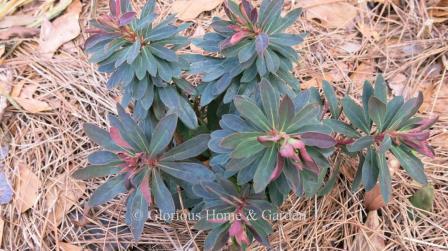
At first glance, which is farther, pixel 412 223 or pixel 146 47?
pixel 412 223

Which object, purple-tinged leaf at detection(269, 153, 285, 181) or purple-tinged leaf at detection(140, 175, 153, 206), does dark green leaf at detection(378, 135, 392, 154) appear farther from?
purple-tinged leaf at detection(140, 175, 153, 206)

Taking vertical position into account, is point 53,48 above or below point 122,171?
above

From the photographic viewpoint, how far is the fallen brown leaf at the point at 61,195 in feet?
6.19

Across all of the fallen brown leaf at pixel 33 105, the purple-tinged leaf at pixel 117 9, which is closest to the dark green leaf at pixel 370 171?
the purple-tinged leaf at pixel 117 9

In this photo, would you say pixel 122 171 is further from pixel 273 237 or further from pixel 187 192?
pixel 273 237

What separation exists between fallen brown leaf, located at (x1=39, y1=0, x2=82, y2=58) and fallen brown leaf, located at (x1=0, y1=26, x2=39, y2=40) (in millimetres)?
51

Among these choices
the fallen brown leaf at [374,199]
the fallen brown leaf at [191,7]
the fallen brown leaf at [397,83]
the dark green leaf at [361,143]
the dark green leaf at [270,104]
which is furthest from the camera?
the fallen brown leaf at [191,7]

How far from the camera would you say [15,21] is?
2.38m

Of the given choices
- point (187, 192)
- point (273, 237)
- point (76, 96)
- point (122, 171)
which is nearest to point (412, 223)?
point (273, 237)

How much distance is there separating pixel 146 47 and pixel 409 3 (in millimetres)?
1579

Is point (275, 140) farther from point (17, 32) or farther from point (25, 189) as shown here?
point (17, 32)

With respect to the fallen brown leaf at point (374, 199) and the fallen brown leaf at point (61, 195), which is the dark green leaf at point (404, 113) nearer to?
the fallen brown leaf at point (374, 199)

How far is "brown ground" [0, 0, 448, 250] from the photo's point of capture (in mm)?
1839

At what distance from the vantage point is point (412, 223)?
187 centimetres
